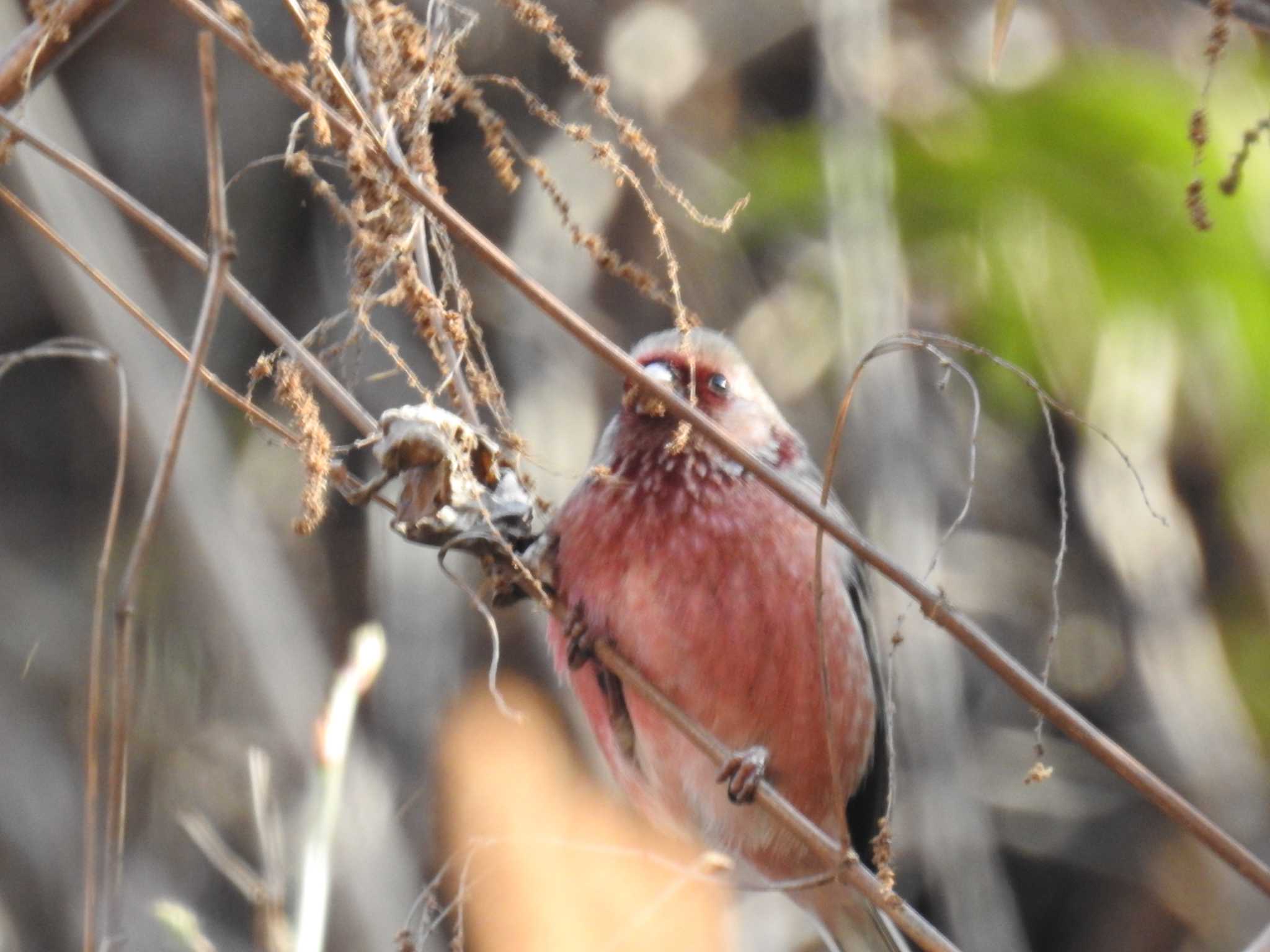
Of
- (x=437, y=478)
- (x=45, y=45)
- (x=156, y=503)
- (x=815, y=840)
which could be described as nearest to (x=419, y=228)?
(x=437, y=478)

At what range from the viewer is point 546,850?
170 inches

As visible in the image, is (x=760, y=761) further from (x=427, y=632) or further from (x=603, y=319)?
(x=603, y=319)

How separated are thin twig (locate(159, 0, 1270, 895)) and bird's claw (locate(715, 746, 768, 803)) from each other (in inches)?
40.4

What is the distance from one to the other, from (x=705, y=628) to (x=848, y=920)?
0.96 metres

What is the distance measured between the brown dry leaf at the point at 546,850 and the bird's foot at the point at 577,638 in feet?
3.32

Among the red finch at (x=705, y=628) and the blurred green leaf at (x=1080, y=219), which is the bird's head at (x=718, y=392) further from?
the blurred green leaf at (x=1080, y=219)

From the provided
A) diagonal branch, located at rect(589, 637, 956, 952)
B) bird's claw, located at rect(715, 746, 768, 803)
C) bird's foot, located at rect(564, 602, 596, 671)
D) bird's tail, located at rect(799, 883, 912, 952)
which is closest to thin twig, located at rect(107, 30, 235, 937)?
diagonal branch, located at rect(589, 637, 956, 952)

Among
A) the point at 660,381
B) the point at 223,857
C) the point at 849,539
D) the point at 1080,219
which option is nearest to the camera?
the point at 849,539

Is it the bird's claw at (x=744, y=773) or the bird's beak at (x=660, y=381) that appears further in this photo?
the bird's claw at (x=744, y=773)

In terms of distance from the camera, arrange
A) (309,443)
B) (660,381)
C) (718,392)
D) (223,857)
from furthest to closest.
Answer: (718,392) < (223,857) < (660,381) < (309,443)

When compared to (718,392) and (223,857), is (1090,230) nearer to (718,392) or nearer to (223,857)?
(718,392)

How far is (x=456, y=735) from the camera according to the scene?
4617mm

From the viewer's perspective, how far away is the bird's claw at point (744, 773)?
8.87 ft

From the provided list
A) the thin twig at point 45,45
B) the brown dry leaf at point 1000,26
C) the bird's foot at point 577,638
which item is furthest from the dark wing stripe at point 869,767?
the thin twig at point 45,45
